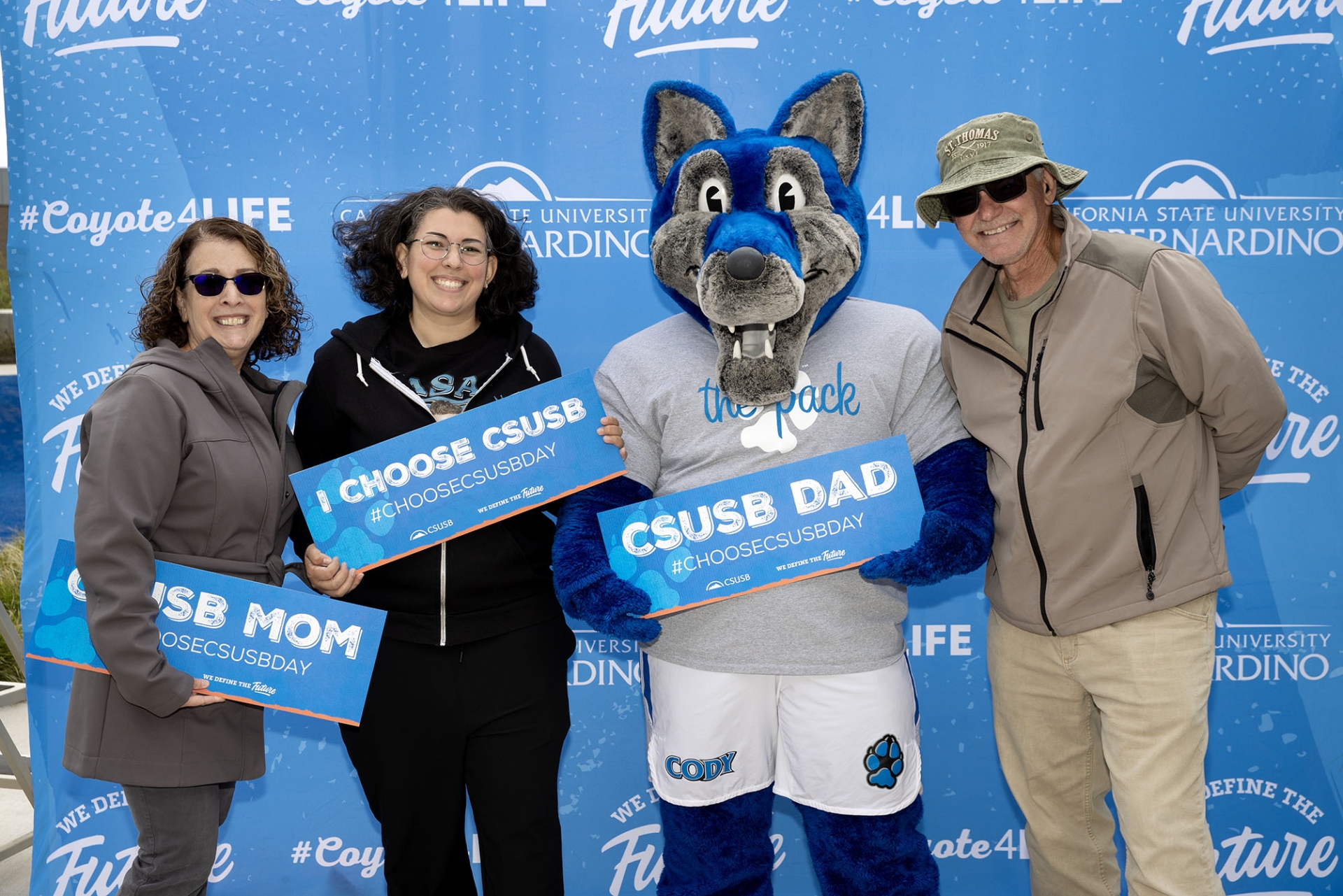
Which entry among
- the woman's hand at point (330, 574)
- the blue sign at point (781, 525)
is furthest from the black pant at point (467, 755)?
the blue sign at point (781, 525)

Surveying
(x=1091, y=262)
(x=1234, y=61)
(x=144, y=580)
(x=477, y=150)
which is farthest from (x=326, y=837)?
(x=1234, y=61)

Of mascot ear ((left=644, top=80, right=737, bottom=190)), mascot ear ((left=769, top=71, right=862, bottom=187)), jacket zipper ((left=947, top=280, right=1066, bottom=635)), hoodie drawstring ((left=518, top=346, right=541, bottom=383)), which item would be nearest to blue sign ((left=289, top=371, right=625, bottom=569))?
hoodie drawstring ((left=518, top=346, right=541, bottom=383))

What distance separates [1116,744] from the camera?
2.03 meters

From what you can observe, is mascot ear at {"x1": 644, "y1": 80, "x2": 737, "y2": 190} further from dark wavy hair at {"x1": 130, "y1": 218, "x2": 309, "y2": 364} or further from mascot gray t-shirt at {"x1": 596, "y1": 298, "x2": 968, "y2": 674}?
dark wavy hair at {"x1": 130, "y1": 218, "x2": 309, "y2": 364}

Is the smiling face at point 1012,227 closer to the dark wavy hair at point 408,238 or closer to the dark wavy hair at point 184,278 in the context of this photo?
the dark wavy hair at point 408,238

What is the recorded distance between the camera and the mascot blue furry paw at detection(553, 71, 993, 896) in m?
1.98

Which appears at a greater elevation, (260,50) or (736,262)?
(260,50)

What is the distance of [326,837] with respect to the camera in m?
3.10

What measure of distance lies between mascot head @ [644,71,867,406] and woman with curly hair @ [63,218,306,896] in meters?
0.92

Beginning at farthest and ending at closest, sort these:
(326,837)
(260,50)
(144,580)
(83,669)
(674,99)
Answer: (326,837) < (260,50) < (674,99) < (83,669) < (144,580)

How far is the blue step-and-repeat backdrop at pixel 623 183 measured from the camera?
9.40ft

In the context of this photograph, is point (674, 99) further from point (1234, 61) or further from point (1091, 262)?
point (1234, 61)

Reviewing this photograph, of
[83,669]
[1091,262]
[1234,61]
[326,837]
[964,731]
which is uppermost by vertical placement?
[1234,61]

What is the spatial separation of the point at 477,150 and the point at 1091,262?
184 centimetres
